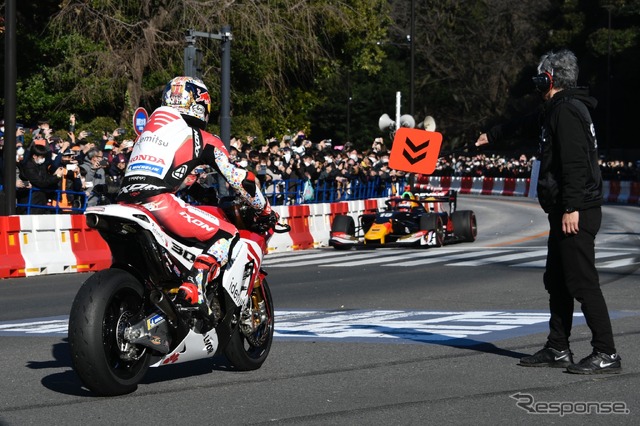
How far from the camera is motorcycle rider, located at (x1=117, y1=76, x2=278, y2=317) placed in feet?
24.1

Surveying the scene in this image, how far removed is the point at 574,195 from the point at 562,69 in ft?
2.92

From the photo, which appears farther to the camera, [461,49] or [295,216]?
[461,49]

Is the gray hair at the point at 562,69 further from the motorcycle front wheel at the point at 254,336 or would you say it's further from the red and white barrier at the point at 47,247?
the red and white barrier at the point at 47,247

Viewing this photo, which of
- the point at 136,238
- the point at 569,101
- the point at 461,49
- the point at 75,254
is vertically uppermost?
the point at 461,49

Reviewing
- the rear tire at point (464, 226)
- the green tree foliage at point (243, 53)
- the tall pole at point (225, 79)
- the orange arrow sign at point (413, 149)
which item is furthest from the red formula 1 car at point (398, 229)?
the green tree foliage at point (243, 53)

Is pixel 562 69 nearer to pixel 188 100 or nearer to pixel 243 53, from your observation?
pixel 188 100

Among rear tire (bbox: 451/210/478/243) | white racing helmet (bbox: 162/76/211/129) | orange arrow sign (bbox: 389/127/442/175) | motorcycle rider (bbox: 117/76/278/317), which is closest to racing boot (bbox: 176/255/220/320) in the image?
motorcycle rider (bbox: 117/76/278/317)

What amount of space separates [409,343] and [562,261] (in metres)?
1.88

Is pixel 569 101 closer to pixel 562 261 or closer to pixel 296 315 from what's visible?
pixel 562 261

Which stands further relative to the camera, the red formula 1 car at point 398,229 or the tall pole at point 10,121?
the red formula 1 car at point 398,229

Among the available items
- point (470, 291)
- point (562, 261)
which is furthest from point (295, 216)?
point (562, 261)

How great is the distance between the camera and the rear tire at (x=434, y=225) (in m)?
23.5

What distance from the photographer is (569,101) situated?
786 cm

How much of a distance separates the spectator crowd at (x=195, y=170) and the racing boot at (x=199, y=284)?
567 millimetres
